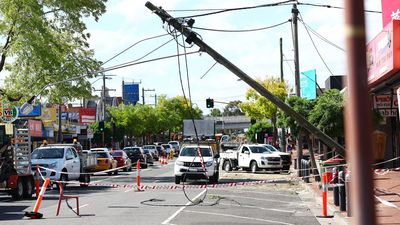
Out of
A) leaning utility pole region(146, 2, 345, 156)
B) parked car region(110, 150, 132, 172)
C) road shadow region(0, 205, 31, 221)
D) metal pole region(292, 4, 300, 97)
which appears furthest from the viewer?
parked car region(110, 150, 132, 172)

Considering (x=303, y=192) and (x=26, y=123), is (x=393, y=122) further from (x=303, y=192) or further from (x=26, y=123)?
(x=26, y=123)

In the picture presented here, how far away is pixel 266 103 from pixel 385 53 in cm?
4180

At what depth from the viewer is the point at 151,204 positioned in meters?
17.2

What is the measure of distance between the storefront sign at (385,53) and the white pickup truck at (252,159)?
16.9 metres

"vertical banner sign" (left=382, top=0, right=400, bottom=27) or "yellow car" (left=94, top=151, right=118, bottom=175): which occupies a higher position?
"vertical banner sign" (left=382, top=0, right=400, bottom=27)

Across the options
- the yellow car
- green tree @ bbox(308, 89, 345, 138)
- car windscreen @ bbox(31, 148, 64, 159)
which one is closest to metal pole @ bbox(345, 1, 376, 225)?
green tree @ bbox(308, 89, 345, 138)

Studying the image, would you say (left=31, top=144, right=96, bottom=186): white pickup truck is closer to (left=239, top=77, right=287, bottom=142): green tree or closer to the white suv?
the white suv

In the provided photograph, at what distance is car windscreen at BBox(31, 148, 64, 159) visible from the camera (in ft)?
82.2

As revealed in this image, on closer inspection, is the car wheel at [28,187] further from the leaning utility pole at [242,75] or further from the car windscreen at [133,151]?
the car windscreen at [133,151]

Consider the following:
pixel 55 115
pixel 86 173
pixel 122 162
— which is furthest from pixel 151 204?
pixel 55 115

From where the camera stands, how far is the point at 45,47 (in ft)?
108

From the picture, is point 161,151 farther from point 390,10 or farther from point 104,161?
point 390,10

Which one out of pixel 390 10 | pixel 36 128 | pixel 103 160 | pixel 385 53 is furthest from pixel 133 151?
pixel 385 53

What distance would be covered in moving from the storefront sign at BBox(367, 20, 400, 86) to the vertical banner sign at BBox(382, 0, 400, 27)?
1.72 meters
